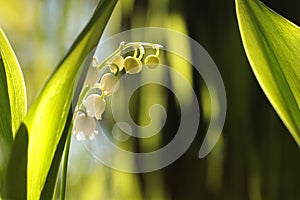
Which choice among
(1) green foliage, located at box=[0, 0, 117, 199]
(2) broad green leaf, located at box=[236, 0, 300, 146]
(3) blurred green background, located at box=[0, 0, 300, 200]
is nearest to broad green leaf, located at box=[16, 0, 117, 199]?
(1) green foliage, located at box=[0, 0, 117, 199]

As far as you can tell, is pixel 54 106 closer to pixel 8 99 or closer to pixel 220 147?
pixel 8 99

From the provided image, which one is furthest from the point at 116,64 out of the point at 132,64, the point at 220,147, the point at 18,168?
the point at 220,147

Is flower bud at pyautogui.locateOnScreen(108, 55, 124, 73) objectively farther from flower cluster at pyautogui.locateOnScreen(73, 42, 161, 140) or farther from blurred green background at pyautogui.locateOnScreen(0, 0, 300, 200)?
blurred green background at pyautogui.locateOnScreen(0, 0, 300, 200)

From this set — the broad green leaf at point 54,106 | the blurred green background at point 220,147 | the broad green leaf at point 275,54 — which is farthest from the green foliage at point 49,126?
the blurred green background at point 220,147

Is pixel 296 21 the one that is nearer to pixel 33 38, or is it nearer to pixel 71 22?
pixel 71 22

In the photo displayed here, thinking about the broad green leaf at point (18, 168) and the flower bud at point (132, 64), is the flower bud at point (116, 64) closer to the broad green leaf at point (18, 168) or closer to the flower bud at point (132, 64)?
the flower bud at point (132, 64)

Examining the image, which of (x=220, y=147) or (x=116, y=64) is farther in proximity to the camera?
(x=220, y=147)
